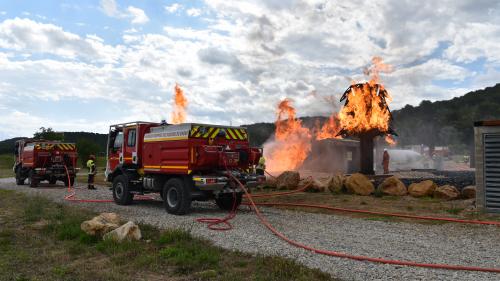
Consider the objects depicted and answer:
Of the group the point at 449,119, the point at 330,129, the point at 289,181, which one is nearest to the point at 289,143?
the point at 330,129

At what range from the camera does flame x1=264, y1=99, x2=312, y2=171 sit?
3578 centimetres

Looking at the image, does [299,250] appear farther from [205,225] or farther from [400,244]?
[205,225]

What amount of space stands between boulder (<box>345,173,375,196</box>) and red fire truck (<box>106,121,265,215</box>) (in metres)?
5.61

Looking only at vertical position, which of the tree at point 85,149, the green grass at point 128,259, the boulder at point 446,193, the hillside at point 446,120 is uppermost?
the hillside at point 446,120

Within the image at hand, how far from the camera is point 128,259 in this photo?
708cm

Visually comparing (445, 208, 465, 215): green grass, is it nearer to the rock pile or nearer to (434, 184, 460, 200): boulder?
(434, 184, 460, 200): boulder

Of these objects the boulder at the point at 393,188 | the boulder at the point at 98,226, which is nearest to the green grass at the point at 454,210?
the boulder at the point at 393,188

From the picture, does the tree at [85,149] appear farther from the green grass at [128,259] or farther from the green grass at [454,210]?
the green grass at [454,210]

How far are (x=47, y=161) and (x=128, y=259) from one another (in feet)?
66.0

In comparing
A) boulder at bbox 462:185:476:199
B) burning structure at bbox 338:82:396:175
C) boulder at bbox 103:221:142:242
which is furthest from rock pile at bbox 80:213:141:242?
burning structure at bbox 338:82:396:175

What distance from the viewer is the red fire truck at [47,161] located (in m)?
24.1

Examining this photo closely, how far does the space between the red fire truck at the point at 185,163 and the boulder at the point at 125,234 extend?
141 inches

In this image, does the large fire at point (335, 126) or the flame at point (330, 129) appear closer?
the large fire at point (335, 126)

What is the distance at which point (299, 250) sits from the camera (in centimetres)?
767
